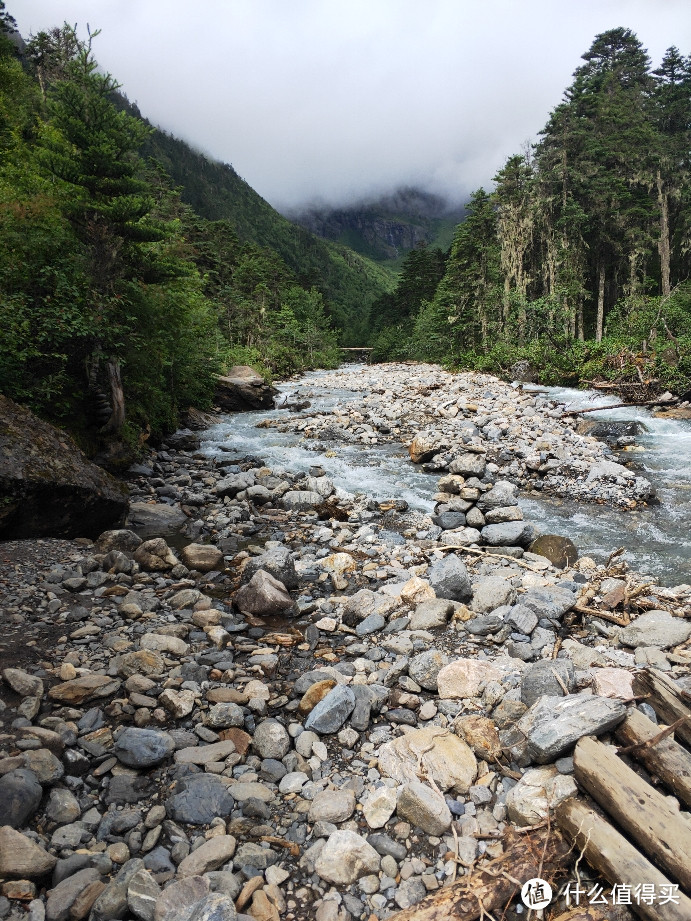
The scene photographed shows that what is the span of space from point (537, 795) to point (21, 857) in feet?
8.89

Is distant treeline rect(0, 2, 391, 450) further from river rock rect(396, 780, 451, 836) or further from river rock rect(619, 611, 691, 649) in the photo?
river rock rect(619, 611, 691, 649)

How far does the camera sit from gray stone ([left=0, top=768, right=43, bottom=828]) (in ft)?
8.04

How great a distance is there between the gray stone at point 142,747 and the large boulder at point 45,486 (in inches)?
129

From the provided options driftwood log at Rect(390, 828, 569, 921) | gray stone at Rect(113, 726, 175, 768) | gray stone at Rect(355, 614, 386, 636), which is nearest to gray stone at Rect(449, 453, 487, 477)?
gray stone at Rect(355, 614, 386, 636)

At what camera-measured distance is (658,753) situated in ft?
8.46

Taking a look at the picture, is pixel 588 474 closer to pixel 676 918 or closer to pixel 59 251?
pixel 676 918

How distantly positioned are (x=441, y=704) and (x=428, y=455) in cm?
806

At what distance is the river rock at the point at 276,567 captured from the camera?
570 cm

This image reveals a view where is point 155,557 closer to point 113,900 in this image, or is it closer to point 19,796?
point 19,796

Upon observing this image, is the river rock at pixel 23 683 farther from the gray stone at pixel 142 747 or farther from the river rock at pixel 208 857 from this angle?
the river rock at pixel 208 857

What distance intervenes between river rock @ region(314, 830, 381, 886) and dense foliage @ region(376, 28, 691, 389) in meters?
24.1

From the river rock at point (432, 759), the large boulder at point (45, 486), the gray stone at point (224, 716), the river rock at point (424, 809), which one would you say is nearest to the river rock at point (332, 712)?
the river rock at point (432, 759)

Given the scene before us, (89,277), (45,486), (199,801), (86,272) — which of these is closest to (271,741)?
(199,801)

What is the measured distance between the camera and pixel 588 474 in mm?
9398
